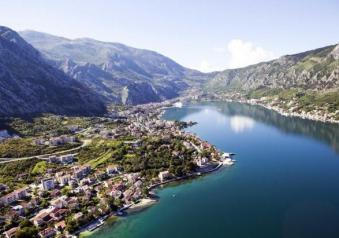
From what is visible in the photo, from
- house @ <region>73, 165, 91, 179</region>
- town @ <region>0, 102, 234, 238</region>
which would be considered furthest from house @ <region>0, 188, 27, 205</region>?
house @ <region>73, 165, 91, 179</region>

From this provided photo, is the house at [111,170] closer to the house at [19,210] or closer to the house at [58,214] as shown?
the house at [58,214]

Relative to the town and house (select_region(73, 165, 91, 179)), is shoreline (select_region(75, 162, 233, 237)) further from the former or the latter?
house (select_region(73, 165, 91, 179))

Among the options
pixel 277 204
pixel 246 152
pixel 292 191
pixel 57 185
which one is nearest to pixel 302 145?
pixel 246 152

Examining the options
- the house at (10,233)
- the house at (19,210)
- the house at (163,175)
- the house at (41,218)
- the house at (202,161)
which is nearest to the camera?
the house at (10,233)

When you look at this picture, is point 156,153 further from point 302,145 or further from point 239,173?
point 302,145

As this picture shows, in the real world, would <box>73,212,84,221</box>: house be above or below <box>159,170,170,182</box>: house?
below

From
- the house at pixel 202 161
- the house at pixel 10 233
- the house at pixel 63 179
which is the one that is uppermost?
the house at pixel 202 161

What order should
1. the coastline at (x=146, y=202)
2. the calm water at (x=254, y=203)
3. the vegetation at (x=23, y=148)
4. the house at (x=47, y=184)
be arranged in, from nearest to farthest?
the calm water at (x=254, y=203) < the coastline at (x=146, y=202) < the house at (x=47, y=184) < the vegetation at (x=23, y=148)

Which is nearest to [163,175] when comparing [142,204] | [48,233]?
[142,204]

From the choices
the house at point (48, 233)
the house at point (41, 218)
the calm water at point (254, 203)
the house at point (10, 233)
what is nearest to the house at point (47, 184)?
the house at point (41, 218)
